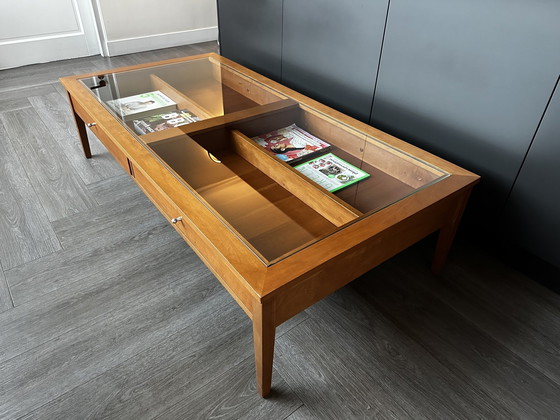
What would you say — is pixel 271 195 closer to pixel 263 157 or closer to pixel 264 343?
pixel 263 157

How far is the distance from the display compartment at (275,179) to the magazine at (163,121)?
0.07 metres

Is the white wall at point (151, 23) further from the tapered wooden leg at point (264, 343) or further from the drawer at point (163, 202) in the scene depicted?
the tapered wooden leg at point (264, 343)

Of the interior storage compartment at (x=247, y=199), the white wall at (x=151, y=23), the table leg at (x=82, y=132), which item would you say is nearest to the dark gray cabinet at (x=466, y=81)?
the interior storage compartment at (x=247, y=199)

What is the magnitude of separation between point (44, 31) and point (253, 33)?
1.77 metres

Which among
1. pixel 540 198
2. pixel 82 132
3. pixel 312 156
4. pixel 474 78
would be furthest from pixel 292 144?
pixel 82 132

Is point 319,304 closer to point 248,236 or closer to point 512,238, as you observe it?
point 248,236

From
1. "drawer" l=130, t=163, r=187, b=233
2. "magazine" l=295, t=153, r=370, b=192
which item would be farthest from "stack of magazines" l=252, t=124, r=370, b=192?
"drawer" l=130, t=163, r=187, b=233

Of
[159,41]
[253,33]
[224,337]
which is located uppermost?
[253,33]

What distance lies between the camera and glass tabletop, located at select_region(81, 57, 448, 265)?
0.90 m

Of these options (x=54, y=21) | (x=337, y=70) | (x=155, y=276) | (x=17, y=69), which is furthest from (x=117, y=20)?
(x=155, y=276)

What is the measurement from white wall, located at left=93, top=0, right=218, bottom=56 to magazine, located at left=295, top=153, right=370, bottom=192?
257 centimetres

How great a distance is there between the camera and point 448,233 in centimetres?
113

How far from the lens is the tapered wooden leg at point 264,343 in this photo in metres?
0.74

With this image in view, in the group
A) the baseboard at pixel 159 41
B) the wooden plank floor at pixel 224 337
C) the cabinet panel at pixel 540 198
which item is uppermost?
the cabinet panel at pixel 540 198
